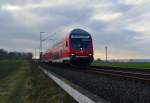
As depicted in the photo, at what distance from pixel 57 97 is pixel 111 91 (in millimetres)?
5467

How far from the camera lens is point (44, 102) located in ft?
70.5

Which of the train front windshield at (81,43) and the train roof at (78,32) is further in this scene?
the train roof at (78,32)

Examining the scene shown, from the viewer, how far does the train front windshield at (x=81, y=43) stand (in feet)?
126

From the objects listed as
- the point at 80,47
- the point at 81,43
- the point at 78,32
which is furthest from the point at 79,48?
the point at 78,32

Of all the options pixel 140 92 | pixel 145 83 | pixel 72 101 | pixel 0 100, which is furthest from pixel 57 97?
pixel 0 100

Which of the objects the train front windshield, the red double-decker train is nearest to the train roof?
the red double-decker train

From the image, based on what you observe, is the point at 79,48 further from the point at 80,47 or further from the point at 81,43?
the point at 81,43

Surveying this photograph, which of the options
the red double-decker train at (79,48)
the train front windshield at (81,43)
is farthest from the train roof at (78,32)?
the train front windshield at (81,43)

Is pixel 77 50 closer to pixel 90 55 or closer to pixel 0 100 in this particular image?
pixel 90 55

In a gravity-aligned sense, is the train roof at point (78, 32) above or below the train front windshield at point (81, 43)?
above

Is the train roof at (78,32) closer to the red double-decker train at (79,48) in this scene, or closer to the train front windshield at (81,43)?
the red double-decker train at (79,48)

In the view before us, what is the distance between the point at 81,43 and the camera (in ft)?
127

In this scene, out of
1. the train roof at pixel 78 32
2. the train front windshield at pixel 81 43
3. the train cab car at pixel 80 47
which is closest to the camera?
the train cab car at pixel 80 47

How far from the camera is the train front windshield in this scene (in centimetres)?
3841
